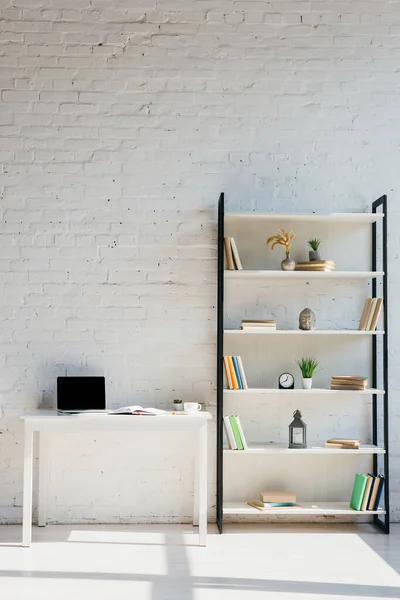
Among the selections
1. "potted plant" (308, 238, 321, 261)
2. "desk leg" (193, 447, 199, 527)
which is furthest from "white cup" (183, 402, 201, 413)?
"potted plant" (308, 238, 321, 261)

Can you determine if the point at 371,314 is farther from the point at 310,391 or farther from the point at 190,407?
Answer: the point at 190,407

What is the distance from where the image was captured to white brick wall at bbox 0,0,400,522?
475 cm

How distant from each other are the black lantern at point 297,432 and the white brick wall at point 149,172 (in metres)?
0.57

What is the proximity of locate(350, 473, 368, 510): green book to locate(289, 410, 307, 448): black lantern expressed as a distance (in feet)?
1.25

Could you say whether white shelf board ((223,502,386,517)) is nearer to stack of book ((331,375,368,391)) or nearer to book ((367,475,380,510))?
book ((367,475,380,510))

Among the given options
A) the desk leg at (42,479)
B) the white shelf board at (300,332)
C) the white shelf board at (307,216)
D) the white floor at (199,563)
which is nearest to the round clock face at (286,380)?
the white shelf board at (300,332)

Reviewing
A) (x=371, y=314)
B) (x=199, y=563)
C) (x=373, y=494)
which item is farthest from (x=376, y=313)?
(x=199, y=563)

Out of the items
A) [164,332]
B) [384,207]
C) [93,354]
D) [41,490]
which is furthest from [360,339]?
[41,490]

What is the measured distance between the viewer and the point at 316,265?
4609mm

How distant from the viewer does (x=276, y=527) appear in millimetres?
4645

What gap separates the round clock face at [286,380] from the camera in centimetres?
464

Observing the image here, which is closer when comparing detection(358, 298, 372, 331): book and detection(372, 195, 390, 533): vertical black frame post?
detection(372, 195, 390, 533): vertical black frame post

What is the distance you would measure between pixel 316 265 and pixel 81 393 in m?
1.60

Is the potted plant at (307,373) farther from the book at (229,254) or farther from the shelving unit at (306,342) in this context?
the book at (229,254)
